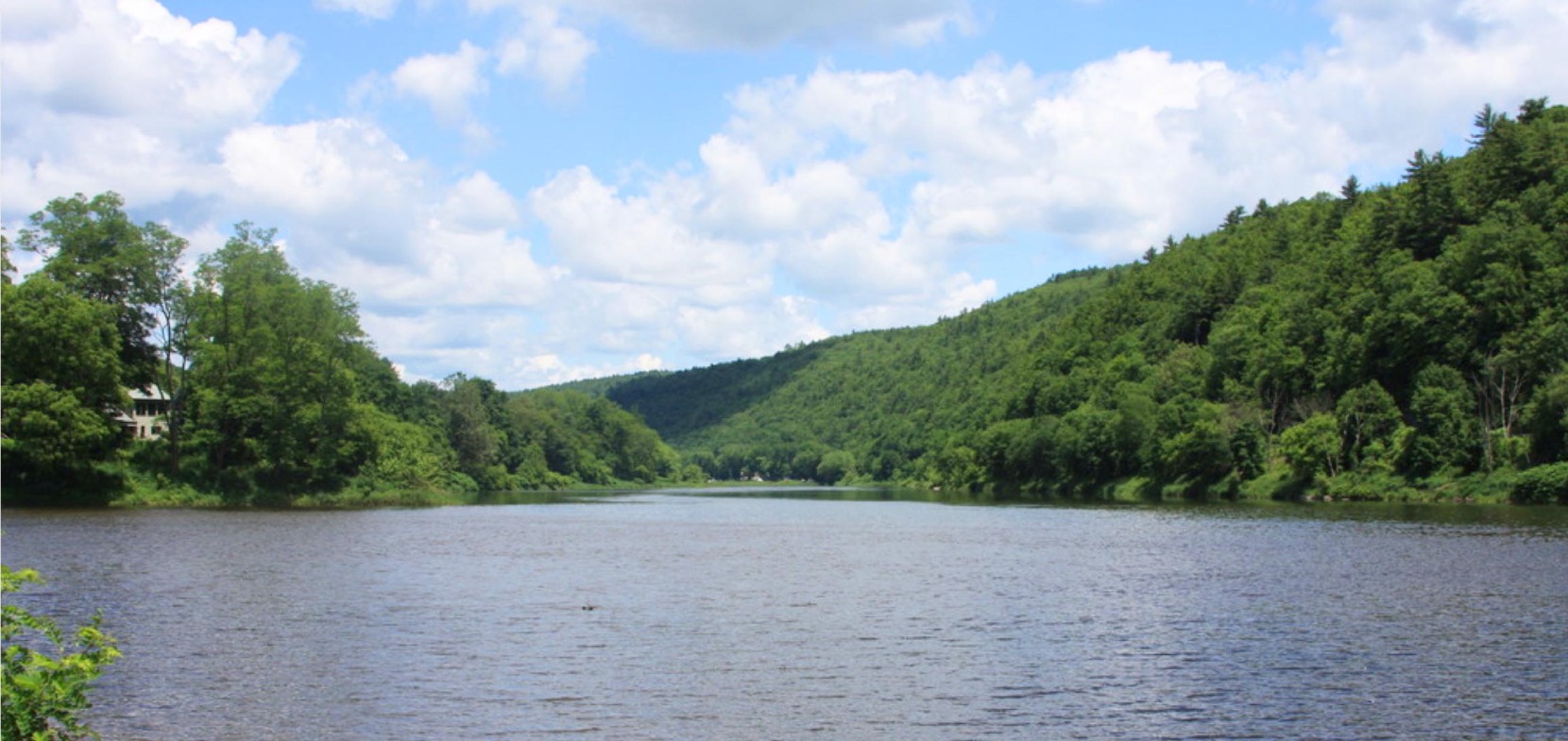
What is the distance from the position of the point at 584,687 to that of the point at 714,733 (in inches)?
181

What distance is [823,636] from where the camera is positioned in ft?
104

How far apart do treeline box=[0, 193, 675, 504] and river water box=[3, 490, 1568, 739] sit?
27456 mm

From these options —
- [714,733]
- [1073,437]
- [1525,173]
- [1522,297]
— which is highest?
[1525,173]

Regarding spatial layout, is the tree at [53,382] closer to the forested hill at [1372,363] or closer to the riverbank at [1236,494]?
the riverbank at [1236,494]

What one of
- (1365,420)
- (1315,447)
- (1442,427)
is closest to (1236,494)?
(1315,447)

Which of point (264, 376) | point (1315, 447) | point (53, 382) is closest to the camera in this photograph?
point (53, 382)

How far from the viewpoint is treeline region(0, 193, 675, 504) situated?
8381 centimetres

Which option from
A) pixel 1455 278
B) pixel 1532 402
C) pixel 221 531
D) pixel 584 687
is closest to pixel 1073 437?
pixel 1455 278

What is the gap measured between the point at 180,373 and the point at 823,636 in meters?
86.4

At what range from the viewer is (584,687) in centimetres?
2522

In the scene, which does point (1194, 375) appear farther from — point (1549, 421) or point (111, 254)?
point (111, 254)

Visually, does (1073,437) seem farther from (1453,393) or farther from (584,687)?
(584,687)

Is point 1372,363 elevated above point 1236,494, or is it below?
above

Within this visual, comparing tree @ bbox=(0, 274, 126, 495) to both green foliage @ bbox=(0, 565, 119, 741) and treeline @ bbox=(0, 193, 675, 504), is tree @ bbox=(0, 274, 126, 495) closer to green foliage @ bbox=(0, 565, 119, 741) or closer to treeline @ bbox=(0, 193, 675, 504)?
treeline @ bbox=(0, 193, 675, 504)
